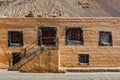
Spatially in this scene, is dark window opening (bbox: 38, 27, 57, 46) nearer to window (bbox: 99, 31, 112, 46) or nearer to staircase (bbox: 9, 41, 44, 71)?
staircase (bbox: 9, 41, 44, 71)

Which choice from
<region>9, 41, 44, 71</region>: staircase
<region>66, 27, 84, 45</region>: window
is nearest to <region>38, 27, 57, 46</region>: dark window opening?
<region>9, 41, 44, 71</region>: staircase

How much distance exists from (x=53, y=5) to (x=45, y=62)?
4829 centimetres

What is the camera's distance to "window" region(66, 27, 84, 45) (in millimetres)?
33156

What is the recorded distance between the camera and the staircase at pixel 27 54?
3127 cm

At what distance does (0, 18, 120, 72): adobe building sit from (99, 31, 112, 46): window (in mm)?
87

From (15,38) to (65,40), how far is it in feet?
13.1

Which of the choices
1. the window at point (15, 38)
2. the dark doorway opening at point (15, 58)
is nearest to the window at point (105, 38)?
the window at point (15, 38)

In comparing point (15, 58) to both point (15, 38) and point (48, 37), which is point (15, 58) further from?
point (48, 37)

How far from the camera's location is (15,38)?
109 feet

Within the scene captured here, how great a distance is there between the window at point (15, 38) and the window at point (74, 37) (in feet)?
12.3

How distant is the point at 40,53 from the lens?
3112cm

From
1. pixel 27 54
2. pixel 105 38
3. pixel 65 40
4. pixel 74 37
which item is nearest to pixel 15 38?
pixel 27 54

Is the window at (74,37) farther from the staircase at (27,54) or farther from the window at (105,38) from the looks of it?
the staircase at (27,54)

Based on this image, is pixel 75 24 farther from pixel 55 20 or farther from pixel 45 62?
pixel 45 62
